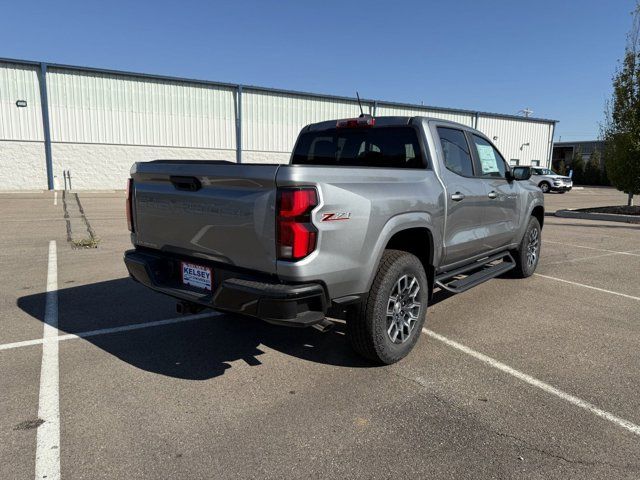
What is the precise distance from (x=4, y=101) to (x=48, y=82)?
2.00 meters

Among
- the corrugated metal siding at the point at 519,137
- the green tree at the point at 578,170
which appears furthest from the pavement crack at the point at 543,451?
the green tree at the point at 578,170

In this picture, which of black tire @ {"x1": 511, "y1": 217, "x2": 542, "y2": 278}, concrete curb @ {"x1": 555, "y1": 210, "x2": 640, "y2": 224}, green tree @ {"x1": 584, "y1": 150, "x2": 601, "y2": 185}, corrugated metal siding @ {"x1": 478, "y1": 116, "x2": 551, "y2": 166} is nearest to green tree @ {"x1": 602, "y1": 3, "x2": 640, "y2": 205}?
concrete curb @ {"x1": 555, "y1": 210, "x2": 640, "y2": 224}

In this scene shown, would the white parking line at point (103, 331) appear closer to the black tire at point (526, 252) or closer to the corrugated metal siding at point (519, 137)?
the black tire at point (526, 252)

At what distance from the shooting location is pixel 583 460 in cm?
249

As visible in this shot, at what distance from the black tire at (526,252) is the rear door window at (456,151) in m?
2.01

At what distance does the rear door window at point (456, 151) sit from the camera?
437 centimetres

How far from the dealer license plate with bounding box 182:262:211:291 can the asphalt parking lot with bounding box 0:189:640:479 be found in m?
0.68

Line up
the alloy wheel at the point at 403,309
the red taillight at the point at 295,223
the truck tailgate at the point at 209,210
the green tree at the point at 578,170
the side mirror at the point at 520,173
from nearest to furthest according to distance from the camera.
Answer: the red taillight at the point at 295,223
the truck tailgate at the point at 209,210
the alloy wheel at the point at 403,309
the side mirror at the point at 520,173
the green tree at the point at 578,170

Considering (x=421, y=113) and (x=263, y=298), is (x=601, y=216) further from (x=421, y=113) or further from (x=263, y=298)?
(x=421, y=113)

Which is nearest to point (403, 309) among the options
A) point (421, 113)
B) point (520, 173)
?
point (520, 173)

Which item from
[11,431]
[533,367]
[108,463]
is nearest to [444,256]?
[533,367]

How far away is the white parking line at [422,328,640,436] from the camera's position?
286 centimetres

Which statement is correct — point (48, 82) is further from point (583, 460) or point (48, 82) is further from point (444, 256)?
point (583, 460)

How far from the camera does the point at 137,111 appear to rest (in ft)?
75.9
